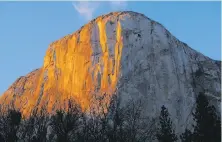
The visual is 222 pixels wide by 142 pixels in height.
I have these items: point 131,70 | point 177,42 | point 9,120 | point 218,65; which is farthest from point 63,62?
point 9,120

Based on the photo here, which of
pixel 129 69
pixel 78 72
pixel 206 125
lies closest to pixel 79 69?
pixel 78 72

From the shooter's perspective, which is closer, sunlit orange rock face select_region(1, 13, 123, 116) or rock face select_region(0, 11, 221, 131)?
rock face select_region(0, 11, 221, 131)

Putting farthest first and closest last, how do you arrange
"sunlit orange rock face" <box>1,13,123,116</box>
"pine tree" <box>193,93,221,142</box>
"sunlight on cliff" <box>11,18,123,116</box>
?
"sunlit orange rock face" <box>1,13,123,116</box> → "sunlight on cliff" <box>11,18,123,116</box> → "pine tree" <box>193,93,221,142</box>

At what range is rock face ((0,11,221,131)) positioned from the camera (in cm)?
7262

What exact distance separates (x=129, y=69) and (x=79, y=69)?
11.1 metres

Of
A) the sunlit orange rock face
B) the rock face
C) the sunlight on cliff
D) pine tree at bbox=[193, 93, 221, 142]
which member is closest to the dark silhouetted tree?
pine tree at bbox=[193, 93, 221, 142]

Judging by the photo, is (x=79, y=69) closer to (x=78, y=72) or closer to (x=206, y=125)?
(x=78, y=72)

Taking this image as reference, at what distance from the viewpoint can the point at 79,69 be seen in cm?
8081

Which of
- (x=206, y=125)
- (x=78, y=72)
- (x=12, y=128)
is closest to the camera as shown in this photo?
(x=12, y=128)

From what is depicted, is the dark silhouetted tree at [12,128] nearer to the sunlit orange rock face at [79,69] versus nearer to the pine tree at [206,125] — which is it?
the pine tree at [206,125]

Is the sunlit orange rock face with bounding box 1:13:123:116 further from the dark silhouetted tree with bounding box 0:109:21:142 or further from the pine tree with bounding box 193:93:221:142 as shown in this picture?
the dark silhouetted tree with bounding box 0:109:21:142

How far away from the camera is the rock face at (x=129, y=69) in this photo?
238 feet

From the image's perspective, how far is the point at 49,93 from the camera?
3214 inches

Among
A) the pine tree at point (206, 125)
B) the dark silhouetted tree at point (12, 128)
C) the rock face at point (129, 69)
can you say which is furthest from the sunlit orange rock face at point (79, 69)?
the dark silhouetted tree at point (12, 128)
